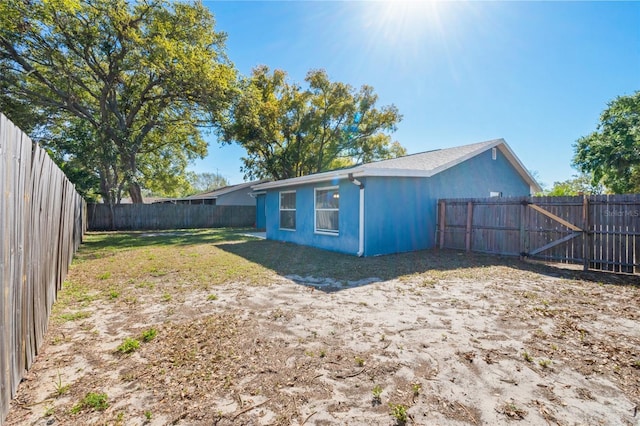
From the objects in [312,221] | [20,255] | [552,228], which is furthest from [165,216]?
[552,228]

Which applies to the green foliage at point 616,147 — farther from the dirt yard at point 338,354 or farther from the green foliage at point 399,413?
the green foliage at point 399,413

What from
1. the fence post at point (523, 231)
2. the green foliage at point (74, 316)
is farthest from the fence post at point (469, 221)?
the green foliage at point (74, 316)

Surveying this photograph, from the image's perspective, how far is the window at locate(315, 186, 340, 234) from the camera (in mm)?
9484

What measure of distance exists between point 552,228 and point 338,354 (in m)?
7.37

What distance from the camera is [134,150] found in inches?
711

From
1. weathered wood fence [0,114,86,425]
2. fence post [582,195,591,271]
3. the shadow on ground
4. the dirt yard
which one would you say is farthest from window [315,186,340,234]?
weathered wood fence [0,114,86,425]

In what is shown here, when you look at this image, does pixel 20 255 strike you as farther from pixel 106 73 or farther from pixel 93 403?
pixel 106 73

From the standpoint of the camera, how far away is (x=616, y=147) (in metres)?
15.2

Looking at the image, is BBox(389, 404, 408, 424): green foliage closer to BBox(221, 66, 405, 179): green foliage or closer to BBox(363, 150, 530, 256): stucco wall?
BBox(363, 150, 530, 256): stucco wall

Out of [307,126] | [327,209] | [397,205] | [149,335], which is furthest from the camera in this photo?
[307,126]

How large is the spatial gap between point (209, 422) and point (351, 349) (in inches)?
58.9

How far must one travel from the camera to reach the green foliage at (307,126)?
21469 mm

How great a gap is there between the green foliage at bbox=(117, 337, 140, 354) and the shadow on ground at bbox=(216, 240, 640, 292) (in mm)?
2946

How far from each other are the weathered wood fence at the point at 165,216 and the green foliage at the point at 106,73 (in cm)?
168
